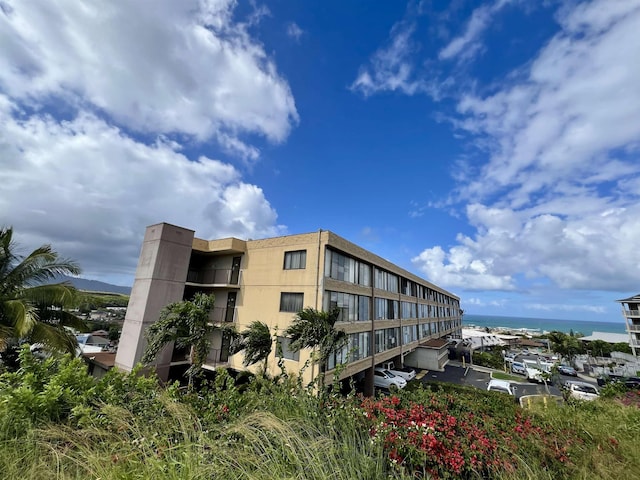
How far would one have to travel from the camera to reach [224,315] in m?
19.6

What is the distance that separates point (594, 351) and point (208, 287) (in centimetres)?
6165

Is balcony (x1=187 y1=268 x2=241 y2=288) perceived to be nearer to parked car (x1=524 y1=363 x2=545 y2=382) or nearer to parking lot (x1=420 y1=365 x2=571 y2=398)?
parking lot (x1=420 y1=365 x2=571 y2=398)

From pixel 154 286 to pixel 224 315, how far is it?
196 inches

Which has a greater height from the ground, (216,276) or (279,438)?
(216,276)

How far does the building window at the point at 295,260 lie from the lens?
663 inches

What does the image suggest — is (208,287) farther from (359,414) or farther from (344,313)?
(359,414)

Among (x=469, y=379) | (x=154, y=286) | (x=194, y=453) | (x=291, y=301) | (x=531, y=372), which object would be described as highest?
(x=154, y=286)

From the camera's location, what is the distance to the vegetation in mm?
2939

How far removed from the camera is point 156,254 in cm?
1725

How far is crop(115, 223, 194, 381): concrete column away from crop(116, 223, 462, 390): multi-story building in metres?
0.05

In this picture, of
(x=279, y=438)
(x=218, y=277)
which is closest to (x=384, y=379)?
(x=218, y=277)

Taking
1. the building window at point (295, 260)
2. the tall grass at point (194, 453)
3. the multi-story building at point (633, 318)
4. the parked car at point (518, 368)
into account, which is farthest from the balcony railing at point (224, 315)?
the multi-story building at point (633, 318)

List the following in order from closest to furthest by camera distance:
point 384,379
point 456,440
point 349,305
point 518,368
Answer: point 456,440, point 349,305, point 384,379, point 518,368

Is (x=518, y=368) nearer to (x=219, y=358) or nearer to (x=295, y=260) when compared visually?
(x=295, y=260)
